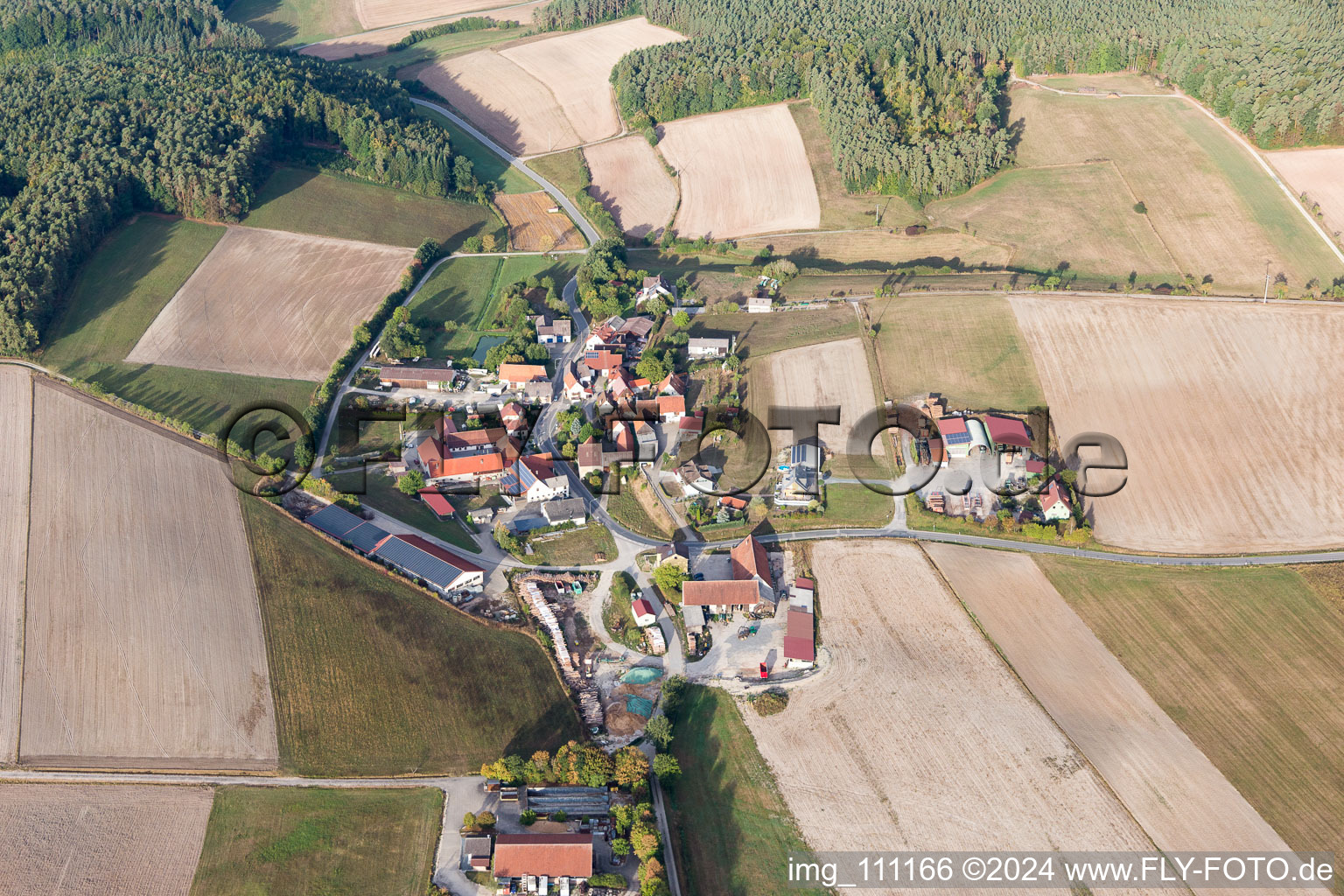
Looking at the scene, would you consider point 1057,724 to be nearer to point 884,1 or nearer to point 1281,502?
point 1281,502

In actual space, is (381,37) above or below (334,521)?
above

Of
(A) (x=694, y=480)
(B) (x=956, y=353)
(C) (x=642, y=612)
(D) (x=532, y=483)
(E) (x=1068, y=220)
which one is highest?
(E) (x=1068, y=220)

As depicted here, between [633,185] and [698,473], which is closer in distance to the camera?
[698,473]

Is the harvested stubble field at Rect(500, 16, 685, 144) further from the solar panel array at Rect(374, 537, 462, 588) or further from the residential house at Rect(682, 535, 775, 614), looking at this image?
the residential house at Rect(682, 535, 775, 614)

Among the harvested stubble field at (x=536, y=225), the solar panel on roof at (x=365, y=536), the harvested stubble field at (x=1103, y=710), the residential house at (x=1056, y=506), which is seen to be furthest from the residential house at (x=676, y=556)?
the harvested stubble field at (x=536, y=225)

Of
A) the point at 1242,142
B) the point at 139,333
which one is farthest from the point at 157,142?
the point at 1242,142

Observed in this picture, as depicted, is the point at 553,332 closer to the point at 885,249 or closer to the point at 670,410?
the point at 670,410
